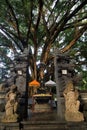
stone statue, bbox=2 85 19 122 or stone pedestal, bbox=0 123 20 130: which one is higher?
stone statue, bbox=2 85 19 122

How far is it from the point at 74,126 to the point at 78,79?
3.57 meters

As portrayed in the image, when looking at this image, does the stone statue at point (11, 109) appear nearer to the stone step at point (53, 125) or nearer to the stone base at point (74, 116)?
the stone step at point (53, 125)

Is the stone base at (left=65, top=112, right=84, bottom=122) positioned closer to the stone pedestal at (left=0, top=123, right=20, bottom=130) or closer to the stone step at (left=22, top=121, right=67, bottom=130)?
the stone step at (left=22, top=121, right=67, bottom=130)

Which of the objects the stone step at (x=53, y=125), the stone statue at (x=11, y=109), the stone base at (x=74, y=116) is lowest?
the stone step at (x=53, y=125)

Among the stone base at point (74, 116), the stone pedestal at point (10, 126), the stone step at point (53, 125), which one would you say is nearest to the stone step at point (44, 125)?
the stone step at point (53, 125)

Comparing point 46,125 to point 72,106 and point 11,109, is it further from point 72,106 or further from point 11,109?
point 11,109

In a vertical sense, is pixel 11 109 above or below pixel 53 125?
above

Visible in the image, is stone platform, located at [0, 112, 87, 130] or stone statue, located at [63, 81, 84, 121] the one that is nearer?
stone platform, located at [0, 112, 87, 130]

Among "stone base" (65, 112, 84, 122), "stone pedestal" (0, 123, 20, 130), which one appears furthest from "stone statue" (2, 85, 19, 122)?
"stone base" (65, 112, 84, 122)

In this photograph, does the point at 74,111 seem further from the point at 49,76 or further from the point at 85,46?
the point at 85,46

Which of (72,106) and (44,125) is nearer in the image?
(44,125)

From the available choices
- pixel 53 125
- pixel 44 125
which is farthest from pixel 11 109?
pixel 53 125

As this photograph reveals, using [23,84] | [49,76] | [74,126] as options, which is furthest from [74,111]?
[49,76]

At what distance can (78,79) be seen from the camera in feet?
37.3
